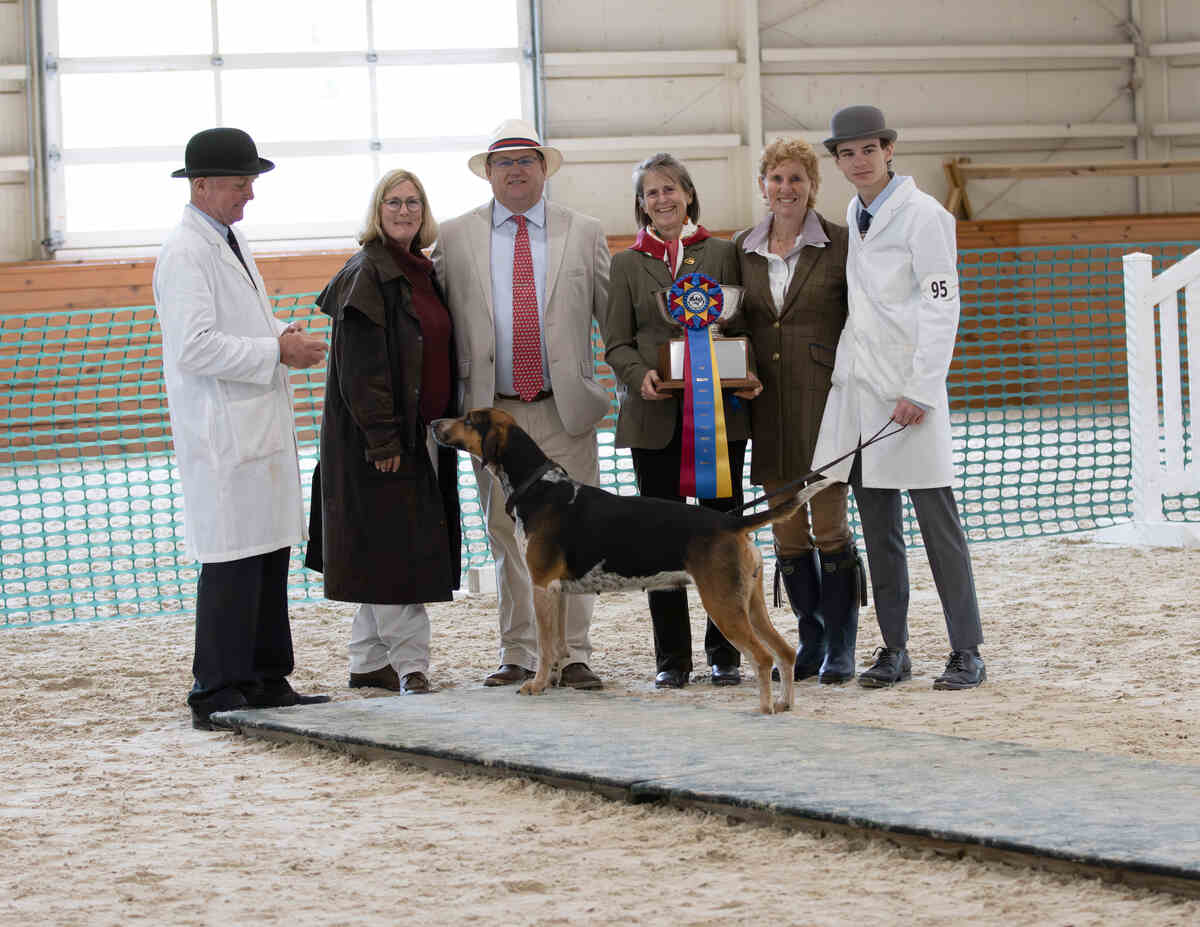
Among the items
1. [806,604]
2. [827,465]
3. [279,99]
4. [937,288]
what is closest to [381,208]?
[827,465]

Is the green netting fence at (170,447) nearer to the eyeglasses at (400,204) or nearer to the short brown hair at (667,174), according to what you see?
the eyeglasses at (400,204)

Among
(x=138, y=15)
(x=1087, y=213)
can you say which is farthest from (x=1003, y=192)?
(x=138, y=15)

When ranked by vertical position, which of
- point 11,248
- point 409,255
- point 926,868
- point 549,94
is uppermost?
point 549,94

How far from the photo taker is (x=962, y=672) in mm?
4738

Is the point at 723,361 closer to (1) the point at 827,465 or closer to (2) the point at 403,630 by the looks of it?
Result: (1) the point at 827,465

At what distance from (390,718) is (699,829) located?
4.21 ft

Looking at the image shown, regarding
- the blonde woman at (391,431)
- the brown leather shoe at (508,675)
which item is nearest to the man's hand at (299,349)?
the blonde woman at (391,431)

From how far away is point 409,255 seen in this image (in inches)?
188

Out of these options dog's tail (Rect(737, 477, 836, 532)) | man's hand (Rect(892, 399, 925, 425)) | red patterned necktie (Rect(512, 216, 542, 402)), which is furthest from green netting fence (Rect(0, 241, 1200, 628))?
man's hand (Rect(892, 399, 925, 425))

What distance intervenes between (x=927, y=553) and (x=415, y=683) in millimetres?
1652

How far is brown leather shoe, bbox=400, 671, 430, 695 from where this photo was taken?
491 cm

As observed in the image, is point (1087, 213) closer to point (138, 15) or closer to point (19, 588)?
point (138, 15)

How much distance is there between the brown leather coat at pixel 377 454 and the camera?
4652 millimetres

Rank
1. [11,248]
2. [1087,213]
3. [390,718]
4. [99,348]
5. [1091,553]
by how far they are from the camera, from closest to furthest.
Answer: [390,718] → [1091,553] → [99,348] → [11,248] → [1087,213]
